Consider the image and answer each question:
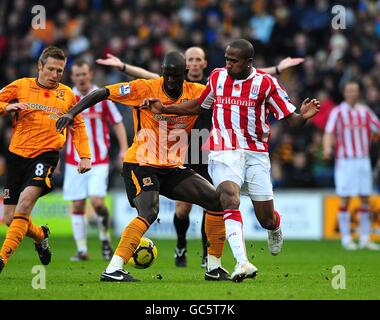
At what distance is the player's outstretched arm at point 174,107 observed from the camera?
8484 mm

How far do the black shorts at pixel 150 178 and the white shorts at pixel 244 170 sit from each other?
14.7 inches

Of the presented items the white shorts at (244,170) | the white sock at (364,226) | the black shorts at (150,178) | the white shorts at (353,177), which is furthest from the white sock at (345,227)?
the black shorts at (150,178)

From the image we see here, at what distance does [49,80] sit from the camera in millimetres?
9367

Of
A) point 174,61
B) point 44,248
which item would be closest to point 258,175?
point 174,61

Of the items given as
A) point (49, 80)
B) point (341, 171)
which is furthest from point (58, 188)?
point (49, 80)

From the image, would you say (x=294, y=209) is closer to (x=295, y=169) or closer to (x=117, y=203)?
(x=295, y=169)

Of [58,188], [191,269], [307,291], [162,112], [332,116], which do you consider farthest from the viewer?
[58,188]

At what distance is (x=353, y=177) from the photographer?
49.9 ft

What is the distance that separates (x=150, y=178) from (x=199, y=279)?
3.76ft

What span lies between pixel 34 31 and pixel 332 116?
32.6 ft

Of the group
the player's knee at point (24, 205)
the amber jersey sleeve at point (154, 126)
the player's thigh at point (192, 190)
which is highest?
the amber jersey sleeve at point (154, 126)

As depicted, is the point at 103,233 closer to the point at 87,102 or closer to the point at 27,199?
the point at 27,199

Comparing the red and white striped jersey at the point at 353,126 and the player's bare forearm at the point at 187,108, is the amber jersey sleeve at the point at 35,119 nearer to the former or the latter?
the player's bare forearm at the point at 187,108

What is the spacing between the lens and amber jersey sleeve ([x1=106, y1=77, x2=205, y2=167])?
8.79 meters
